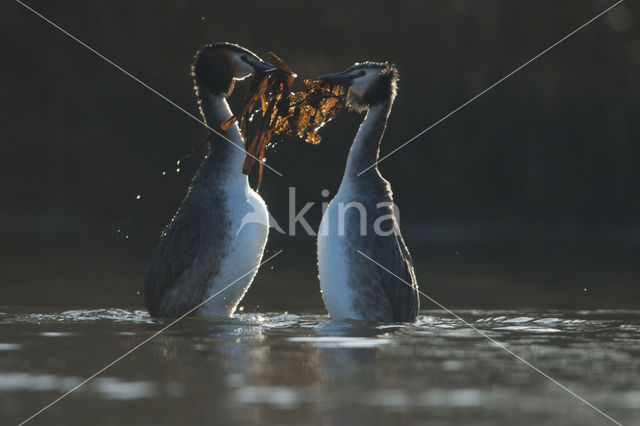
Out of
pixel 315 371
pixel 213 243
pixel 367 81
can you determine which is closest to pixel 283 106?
pixel 367 81

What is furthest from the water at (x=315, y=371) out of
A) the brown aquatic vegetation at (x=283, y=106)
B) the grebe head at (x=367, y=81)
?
the grebe head at (x=367, y=81)

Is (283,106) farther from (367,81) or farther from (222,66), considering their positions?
(367,81)

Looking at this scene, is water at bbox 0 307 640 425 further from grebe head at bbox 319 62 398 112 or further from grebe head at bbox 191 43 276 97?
grebe head at bbox 191 43 276 97

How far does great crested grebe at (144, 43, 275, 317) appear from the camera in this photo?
10.1m

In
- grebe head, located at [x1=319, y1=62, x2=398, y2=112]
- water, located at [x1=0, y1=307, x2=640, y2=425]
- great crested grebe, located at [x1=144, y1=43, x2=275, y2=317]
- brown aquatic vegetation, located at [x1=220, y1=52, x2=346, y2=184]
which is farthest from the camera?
brown aquatic vegetation, located at [x1=220, y1=52, x2=346, y2=184]

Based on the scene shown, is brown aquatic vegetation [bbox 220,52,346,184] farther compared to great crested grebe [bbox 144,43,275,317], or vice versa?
brown aquatic vegetation [bbox 220,52,346,184]

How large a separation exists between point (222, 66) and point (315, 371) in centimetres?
458

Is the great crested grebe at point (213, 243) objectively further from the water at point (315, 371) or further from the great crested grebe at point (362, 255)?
the great crested grebe at point (362, 255)

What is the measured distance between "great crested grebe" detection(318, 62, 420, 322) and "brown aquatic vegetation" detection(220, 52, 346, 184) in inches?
39.2

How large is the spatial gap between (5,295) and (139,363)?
16.8 feet

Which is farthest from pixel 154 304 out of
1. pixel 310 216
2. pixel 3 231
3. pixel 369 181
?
pixel 310 216

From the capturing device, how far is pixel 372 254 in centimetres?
988

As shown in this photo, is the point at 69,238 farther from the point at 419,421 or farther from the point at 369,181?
the point at 419,421

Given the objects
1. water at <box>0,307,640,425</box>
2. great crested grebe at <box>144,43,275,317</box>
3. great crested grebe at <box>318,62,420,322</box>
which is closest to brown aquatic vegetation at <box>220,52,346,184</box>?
great crested grebe at <box>144,43,275,317</box>
